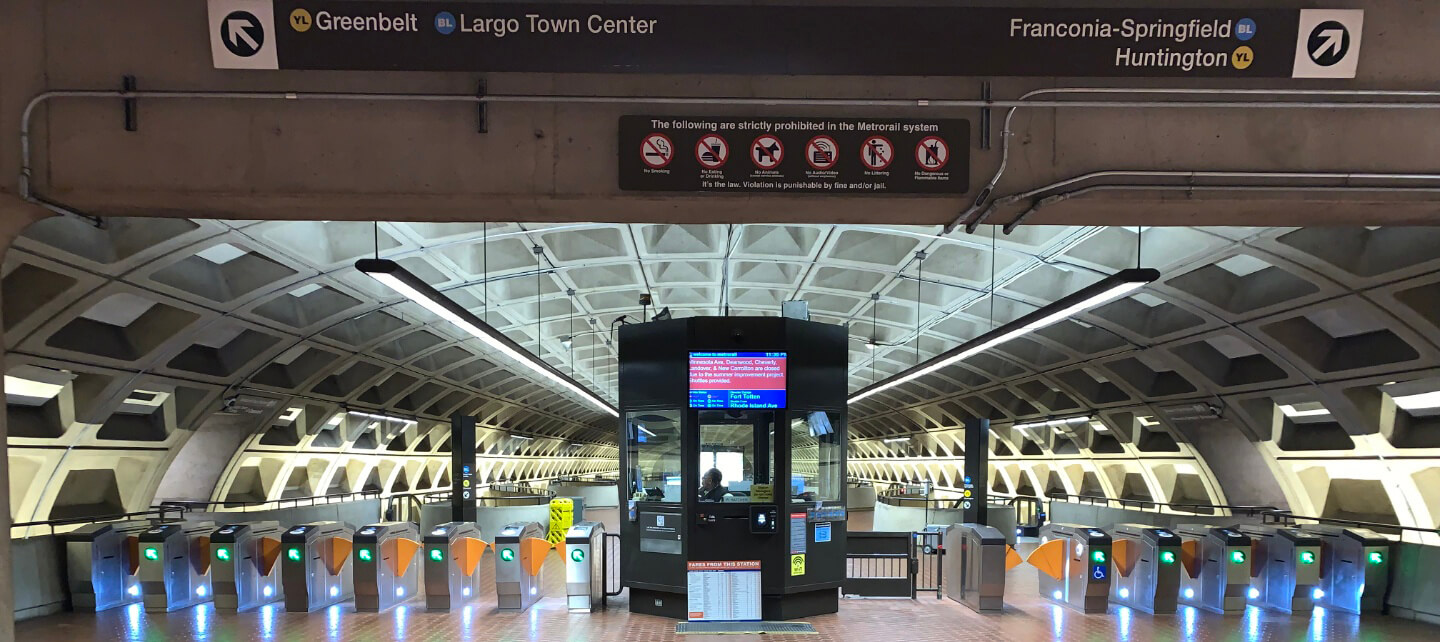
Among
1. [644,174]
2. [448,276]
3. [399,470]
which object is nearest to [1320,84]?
[644,174]

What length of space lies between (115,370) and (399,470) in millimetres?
17183

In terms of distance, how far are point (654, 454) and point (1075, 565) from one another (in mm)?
6056

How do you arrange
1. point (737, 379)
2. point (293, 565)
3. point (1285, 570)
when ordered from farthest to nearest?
point (1285, 570) < point (293, 565) < point (737, 379)

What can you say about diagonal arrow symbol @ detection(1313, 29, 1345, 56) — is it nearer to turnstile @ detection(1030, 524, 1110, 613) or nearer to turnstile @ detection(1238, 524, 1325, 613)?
turnstile @ detection(1030, 524, 1110, 613)

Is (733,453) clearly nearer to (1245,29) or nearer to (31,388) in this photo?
(1245,29)

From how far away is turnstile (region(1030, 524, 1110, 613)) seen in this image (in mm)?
10930

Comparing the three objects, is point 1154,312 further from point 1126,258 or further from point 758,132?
point 758,132

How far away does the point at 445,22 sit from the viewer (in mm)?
4922

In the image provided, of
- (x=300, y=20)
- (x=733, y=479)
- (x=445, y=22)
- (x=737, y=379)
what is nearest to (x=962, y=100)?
(x=445, y=22)

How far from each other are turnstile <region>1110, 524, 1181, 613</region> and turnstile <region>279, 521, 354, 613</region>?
1073 cm

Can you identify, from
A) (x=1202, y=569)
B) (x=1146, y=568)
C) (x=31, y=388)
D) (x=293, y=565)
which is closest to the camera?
(x=293, y=565)

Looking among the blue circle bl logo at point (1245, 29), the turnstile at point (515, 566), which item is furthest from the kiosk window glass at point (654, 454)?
the blue circle bl logo at point (1245, 29)

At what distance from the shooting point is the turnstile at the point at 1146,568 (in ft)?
35.4

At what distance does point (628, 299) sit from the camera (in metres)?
18.9
